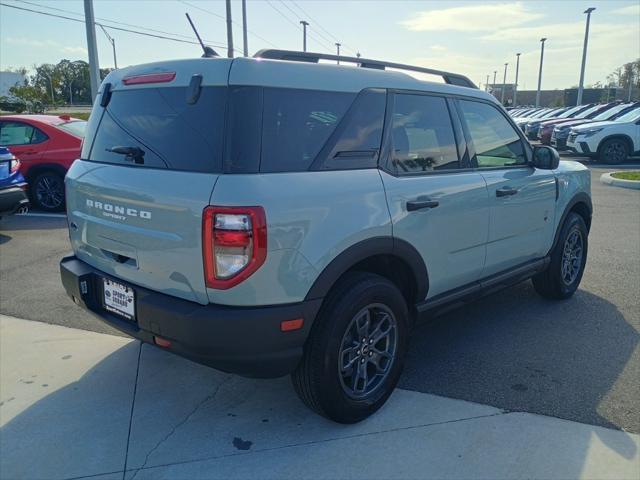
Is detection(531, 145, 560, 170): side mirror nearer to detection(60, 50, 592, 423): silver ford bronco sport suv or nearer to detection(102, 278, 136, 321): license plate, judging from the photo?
detection(60, 50, 592, 423): silver ford bronco sport suv

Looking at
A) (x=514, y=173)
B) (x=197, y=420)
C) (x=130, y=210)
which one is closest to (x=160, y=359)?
(x=197, y=420)

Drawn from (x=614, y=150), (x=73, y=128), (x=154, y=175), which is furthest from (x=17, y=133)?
(x=614, y=150)

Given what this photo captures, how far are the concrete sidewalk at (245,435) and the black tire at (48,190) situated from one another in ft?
20.1

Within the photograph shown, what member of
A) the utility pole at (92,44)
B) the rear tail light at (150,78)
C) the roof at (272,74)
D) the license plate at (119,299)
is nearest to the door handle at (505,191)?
the roof at (272,74)

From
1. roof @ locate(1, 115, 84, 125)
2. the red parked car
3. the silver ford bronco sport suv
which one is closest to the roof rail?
the silver ford bronco sport suv

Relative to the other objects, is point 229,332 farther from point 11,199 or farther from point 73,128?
point 73,128

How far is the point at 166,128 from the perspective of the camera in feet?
9.00

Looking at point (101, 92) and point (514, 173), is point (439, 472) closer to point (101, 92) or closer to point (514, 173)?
point (514, 173)

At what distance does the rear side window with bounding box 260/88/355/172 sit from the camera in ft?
8.24

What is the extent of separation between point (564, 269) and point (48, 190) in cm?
801

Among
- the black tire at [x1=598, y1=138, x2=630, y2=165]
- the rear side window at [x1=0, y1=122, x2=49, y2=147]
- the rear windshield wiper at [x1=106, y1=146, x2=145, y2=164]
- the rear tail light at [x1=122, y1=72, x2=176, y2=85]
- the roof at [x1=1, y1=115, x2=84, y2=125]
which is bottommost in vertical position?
the black tire at [x1=598, y1=138, x2=630, y2=165]

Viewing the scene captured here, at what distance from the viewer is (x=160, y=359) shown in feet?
12.2

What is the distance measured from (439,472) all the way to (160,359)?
2051 mm

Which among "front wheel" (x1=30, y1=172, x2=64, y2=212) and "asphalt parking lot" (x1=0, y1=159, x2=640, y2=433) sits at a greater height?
"front wheel" (x1=30, y1=172, x2=64, y2=212)
